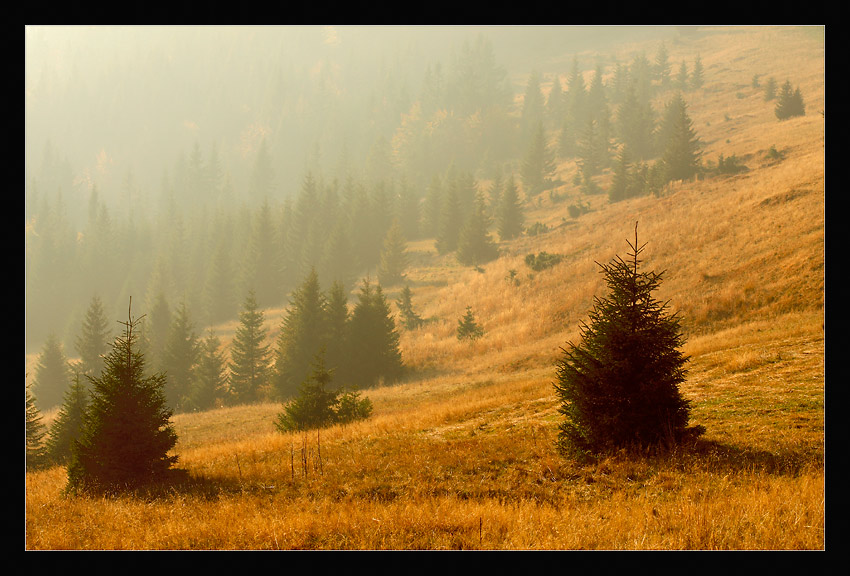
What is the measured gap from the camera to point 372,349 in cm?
3133

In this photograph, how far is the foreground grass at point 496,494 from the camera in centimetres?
604

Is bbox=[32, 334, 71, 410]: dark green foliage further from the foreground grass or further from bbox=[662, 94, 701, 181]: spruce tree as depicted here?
bbox=[662, 94, 701, 181]: spruce tree

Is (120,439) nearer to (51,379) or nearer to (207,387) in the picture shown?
(207,387)

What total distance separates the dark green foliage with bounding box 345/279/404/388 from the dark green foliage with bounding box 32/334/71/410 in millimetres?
31802

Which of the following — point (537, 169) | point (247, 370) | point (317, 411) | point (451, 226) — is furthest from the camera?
point (537, 169)

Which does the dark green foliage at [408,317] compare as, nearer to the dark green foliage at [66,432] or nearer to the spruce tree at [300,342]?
the spruce tree at [300,342]

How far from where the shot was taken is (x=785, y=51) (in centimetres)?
10925

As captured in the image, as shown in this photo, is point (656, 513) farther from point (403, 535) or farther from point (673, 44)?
point (673, 44)

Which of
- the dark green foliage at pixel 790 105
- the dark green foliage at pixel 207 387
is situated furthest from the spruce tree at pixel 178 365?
the dark green foliage at pixel 790 105

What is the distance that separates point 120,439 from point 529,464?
8625mm

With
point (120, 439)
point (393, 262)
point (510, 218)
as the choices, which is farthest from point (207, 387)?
point (510, 218)

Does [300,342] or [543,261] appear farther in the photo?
[543,261]

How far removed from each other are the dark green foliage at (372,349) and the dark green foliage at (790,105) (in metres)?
69.3

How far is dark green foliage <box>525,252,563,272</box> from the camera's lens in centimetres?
4428
